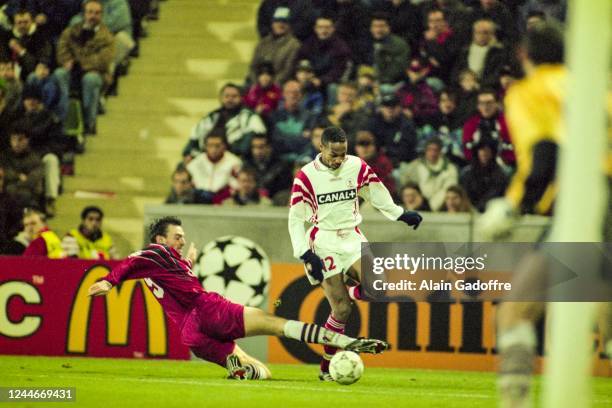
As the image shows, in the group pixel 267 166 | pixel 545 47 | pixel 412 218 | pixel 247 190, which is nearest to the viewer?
pixel 545 47

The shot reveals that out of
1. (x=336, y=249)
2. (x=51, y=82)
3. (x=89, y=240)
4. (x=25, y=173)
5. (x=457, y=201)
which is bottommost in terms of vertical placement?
(x=336, y=249)

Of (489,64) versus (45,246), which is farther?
(489,64)

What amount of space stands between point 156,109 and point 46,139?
196cm

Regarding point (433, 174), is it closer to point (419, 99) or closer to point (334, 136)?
point (419, 99)

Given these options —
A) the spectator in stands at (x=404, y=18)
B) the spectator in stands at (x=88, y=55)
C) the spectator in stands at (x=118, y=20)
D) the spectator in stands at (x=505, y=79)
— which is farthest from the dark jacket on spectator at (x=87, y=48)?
the spectator in stands at (x=505, y=79)

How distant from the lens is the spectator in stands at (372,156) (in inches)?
561

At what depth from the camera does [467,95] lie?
50.3ft

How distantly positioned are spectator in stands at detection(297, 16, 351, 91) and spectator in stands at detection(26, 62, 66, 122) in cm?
339

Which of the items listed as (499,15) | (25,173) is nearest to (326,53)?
(499,15)

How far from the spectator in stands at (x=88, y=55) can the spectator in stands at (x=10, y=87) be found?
66 centimetres

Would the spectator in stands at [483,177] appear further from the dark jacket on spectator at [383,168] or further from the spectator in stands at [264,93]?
the spectator in stands at [264,93]

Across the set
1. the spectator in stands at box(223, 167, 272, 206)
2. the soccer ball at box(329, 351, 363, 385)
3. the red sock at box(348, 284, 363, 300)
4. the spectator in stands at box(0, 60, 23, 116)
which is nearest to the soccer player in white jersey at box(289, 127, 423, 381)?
the red sock at box(348, 284, 363, 300)

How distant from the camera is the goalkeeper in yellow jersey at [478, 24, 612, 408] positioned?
5668 mm

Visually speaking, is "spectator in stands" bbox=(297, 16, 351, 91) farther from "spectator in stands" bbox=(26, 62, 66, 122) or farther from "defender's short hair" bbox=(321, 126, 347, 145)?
"defender's short hair" bbox=(321, 126, 347, 145)
